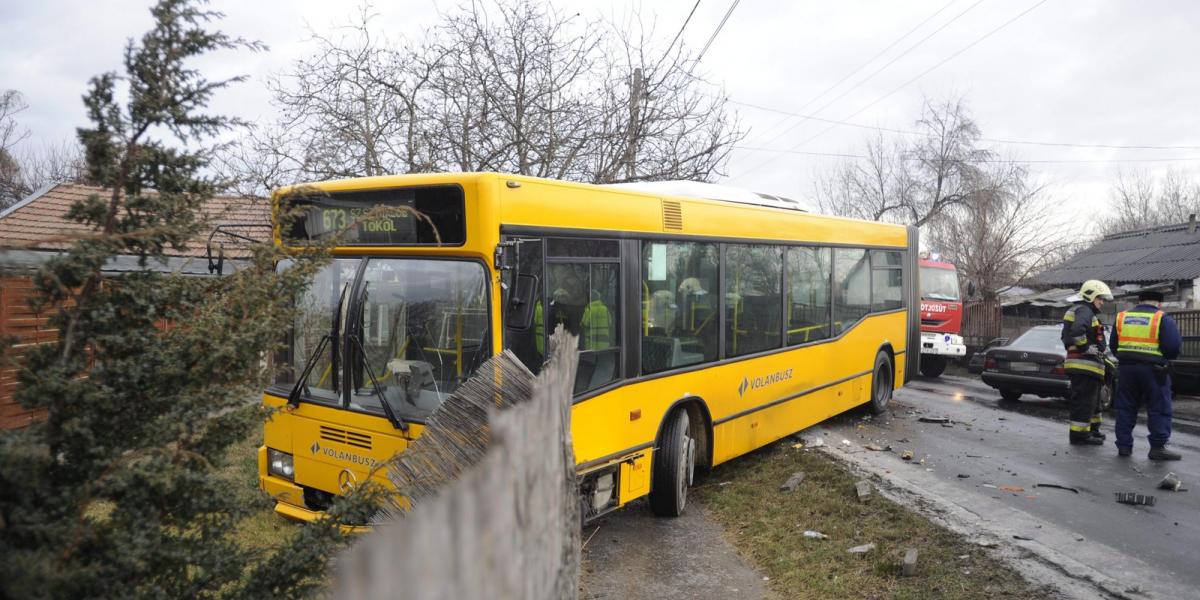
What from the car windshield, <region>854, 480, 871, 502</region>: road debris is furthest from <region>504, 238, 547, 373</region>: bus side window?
the car windshield

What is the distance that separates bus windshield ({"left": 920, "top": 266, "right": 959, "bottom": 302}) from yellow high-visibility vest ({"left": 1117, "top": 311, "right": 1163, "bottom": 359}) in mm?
10088

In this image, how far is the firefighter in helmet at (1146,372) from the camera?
8.59 meters

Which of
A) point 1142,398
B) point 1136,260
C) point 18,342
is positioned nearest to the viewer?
point 18,342

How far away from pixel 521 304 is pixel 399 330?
820mm

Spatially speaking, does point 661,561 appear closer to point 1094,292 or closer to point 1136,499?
point 1136,499

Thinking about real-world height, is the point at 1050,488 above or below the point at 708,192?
below

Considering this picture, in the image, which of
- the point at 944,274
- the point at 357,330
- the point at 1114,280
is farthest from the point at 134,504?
the point at 1114,280

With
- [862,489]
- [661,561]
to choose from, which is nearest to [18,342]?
[661,561]

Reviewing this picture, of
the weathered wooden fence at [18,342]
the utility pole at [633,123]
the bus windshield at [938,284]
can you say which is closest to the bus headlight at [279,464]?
the weathered wooden fence at [18,342]

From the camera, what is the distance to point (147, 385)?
2.14 metres

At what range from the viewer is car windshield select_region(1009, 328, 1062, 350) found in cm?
1392

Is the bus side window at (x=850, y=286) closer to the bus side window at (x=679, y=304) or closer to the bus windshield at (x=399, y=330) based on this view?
the bus side window at (x=679, y=304)

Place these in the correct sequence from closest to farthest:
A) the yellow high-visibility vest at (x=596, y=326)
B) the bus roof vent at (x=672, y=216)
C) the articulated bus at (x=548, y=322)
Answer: the articulated bus at (x=548, y=322) < the yellow high-visibility vest at (x=596, y=326) < the bus roof vent at (x=672, y=216)

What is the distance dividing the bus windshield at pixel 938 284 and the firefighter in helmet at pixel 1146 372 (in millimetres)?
10087
